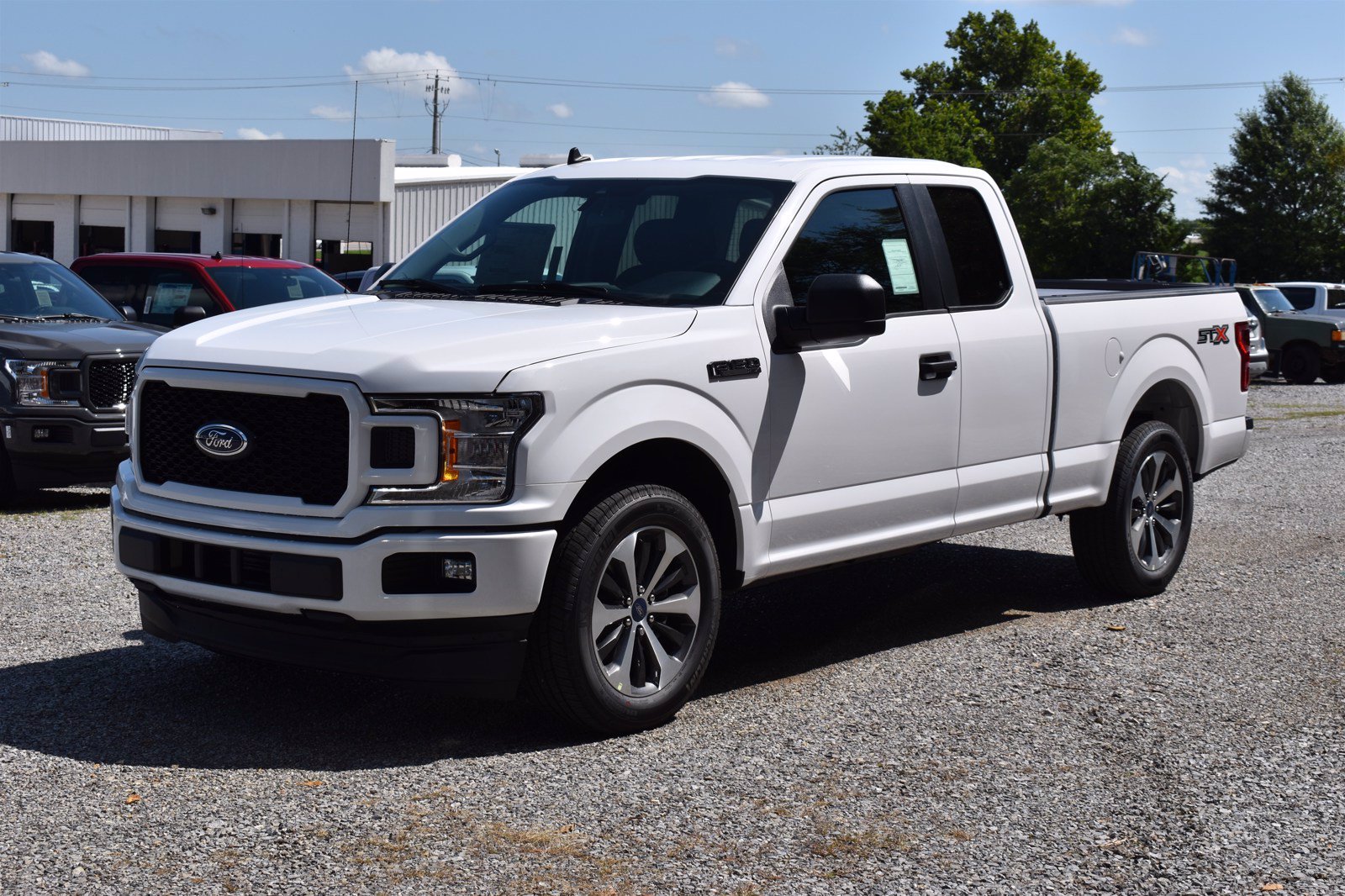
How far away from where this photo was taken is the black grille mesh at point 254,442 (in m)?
4.95

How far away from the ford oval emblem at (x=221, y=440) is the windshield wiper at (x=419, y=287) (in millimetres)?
1267

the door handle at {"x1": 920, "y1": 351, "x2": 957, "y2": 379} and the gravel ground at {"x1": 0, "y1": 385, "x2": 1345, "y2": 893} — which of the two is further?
the door handle at {"x1": 920, "y1": 351, "x2": 957, "y2": 379}

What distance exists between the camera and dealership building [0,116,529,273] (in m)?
47.5

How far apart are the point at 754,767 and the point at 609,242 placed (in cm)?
222

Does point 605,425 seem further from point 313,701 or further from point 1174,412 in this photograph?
point 1174,412

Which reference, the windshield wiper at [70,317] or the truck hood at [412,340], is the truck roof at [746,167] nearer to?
the truck hood at [412,340]

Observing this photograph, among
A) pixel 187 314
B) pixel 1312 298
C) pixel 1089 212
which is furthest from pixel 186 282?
pixel 1089 212

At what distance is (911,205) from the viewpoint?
6.70 meters

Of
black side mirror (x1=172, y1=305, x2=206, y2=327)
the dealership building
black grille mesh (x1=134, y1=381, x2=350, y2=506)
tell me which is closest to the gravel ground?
black grille mesh (x1=134, y1=381, x2=350, y2=506)

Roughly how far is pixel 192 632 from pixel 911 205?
342 centimetres

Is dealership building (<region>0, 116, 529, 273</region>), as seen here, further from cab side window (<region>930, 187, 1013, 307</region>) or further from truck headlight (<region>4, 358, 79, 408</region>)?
cab side window (<region>930, 187, 1013, 307</region>)

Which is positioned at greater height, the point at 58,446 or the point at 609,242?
the point at 609,242

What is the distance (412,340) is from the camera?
503 cm

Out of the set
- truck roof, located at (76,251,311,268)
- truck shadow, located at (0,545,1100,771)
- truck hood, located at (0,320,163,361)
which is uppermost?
truck roof, located at (76,251,311,268)
